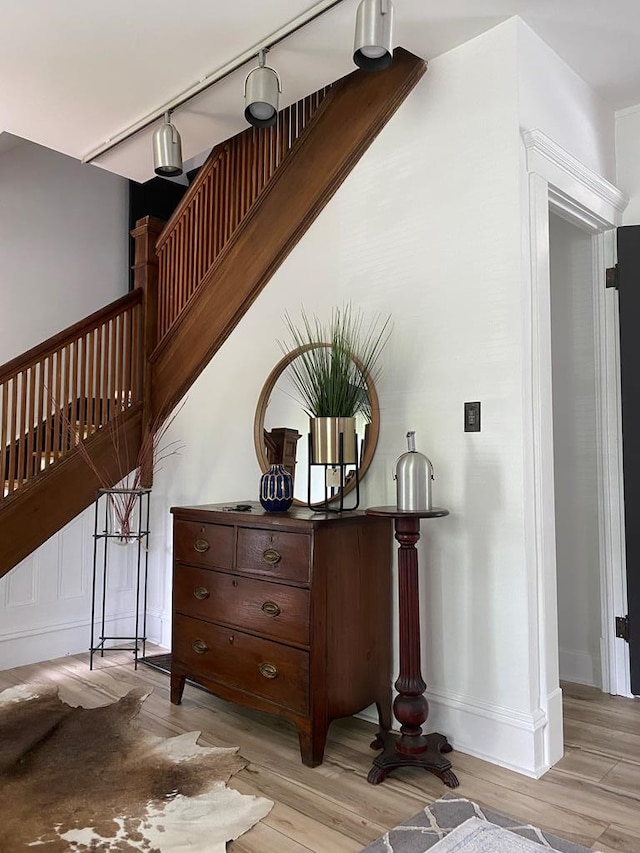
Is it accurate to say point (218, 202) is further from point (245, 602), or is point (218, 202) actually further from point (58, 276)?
point (245, 602)

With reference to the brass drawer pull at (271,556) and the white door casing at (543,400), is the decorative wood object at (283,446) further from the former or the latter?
the white door casing at (543,400)

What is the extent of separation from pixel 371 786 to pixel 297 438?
1.53 meters

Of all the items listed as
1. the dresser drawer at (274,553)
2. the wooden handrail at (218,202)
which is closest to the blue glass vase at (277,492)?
the dresser drawer at (274,553)

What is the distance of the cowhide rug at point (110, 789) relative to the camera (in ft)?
6.18

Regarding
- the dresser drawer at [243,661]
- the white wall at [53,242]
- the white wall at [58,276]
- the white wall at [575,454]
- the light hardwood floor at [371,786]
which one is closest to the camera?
the light hardwood floor at [371,786]

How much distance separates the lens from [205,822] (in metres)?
1.97

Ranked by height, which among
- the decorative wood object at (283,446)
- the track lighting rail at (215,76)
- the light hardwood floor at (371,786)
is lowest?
the light hardwood floor at (371,786)

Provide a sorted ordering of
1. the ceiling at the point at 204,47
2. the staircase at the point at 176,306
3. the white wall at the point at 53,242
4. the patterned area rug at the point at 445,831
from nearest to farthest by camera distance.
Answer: the patterned area rug at the point at 445,831
the ceiling at the point at 204,47
the staircase at the point at 176,306
the white wall at the point at 53,242

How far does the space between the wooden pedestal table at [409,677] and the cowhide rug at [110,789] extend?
537 mm

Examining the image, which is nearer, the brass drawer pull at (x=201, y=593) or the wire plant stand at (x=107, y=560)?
the brass drawer pull at (x=201, y=593)

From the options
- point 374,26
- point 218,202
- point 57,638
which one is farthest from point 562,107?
point 57,638

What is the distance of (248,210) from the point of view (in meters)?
3.62

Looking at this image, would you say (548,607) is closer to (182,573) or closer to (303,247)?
(182,573)

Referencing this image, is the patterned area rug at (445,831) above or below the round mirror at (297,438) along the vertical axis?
below
